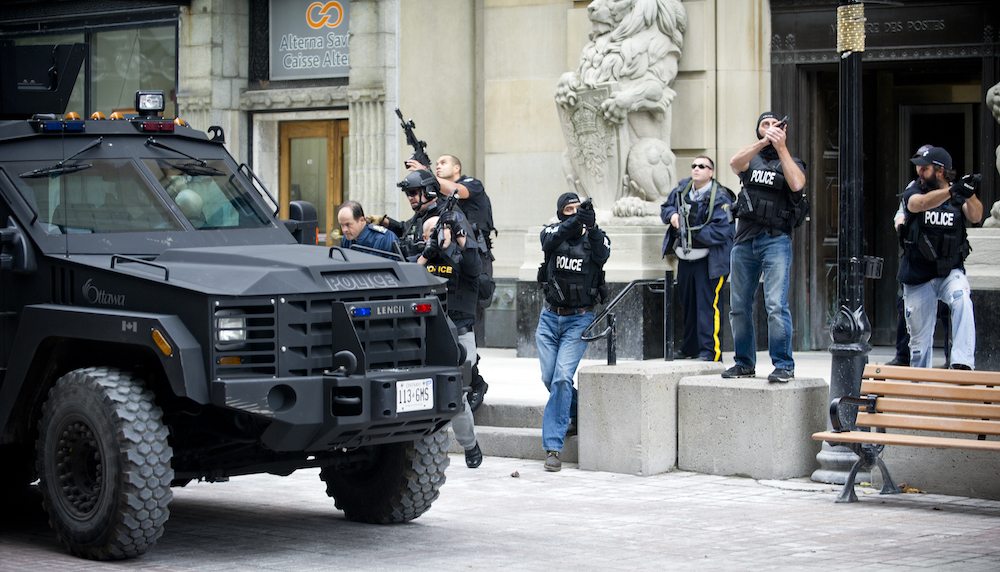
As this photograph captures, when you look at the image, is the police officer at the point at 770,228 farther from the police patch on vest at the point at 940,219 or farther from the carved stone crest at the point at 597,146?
the carved stone crest at the point at 597,146

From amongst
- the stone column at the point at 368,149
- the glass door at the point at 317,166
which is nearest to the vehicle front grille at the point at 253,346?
the stone column at the point at 368,149

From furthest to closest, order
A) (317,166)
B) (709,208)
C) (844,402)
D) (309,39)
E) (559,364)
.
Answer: (317,166), (309,39), (709,208), (559,364), (844,402)

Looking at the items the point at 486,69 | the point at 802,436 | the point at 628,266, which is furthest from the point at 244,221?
the point at 486,69

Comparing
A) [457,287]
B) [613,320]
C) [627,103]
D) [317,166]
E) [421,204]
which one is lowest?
[613,320]

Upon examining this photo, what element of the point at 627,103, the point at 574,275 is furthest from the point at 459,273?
the point at 627,103

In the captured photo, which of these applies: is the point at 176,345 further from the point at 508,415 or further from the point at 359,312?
the point at 508,415

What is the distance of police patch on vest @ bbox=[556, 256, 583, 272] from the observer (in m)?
12.5

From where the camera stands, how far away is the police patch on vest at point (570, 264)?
12.5m

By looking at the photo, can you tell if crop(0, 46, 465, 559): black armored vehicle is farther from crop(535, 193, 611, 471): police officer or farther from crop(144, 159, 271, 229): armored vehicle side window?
crop(535, 193, 611, 471): police officer

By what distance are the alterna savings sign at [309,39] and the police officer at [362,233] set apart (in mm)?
7903

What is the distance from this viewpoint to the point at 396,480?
10062 mm

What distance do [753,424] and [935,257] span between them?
2.09 m

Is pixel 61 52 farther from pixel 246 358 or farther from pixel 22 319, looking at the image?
pixel 246 358

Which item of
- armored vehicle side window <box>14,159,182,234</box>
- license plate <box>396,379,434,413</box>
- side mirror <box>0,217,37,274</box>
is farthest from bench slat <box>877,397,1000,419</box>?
side mirror <box>0,217,37,274</box>
